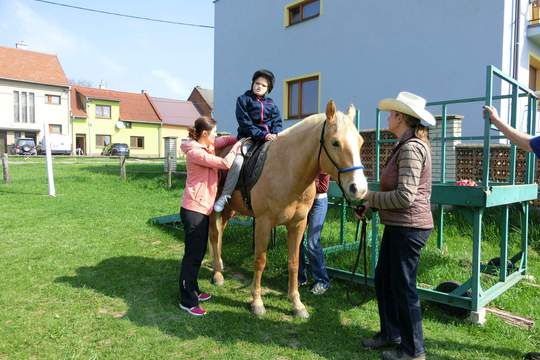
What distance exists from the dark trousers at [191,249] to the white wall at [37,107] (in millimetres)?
39394

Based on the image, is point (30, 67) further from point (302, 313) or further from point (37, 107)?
point (302, 313)

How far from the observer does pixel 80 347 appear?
3.14 meters

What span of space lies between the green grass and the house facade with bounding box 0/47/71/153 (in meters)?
37.3

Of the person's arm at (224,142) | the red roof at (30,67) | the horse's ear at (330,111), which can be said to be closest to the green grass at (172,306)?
the person's arm at (224,142)

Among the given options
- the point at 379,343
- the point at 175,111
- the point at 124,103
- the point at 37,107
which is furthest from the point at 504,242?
the point at 175,111

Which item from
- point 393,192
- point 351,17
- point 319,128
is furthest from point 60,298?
point 351,17

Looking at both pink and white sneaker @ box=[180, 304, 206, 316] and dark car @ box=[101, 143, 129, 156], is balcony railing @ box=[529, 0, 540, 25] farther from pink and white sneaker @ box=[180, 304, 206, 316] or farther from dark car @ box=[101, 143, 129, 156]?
dark car @ box=[101, 143, 129, 156]

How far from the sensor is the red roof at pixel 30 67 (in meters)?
38.2

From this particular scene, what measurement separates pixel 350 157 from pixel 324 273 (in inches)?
→ 77.4

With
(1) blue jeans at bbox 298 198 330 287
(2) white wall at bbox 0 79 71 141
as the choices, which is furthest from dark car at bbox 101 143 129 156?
(1) blue jeans at bbox 298 198 330 287

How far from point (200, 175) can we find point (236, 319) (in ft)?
4.56

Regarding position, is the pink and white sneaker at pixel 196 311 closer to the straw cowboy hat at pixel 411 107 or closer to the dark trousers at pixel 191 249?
the dark trousers at pixel 191 249

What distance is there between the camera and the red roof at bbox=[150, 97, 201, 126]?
153 ft

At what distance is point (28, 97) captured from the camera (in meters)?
38.9
